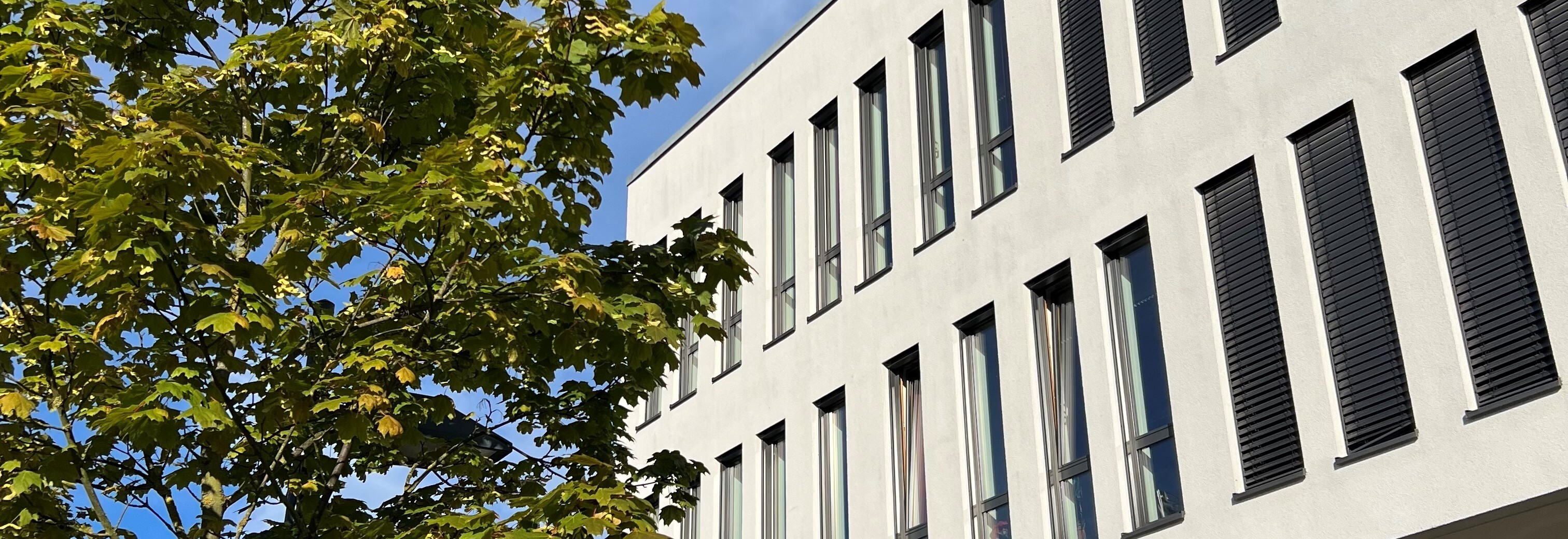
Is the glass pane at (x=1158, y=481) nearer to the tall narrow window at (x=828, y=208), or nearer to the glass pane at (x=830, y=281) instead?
the tall narrow window at (x=828, y=208)

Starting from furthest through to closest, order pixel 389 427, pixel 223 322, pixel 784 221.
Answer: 1. pixel 784 221
2. pixel 389 427
3. pixel 223 322

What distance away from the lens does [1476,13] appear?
1174 cm

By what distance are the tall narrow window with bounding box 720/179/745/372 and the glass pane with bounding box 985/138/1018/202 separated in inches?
205

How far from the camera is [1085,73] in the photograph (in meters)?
15.9

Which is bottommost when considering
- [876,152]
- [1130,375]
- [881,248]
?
[1130,375]

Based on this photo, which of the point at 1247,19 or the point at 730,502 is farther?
the point at 730,502

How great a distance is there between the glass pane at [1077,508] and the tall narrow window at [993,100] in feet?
11.4

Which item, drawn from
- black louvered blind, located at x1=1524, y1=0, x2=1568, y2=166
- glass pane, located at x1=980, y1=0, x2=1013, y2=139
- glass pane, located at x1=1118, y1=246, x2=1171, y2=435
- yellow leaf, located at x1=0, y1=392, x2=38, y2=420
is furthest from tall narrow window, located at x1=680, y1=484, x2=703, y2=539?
yellow leaf, located at x1=0, y1=392, x2=38, y2=420

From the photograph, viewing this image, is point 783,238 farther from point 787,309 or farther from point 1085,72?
point 1085,72

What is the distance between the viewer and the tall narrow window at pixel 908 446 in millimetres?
17094

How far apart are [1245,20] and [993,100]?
399 cm

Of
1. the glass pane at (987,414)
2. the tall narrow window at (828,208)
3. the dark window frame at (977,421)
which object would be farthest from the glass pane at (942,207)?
the tall narrow window at (828,208)

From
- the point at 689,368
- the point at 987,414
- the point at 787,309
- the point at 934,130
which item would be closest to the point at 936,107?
the point at 934,130

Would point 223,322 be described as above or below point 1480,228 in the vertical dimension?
below
